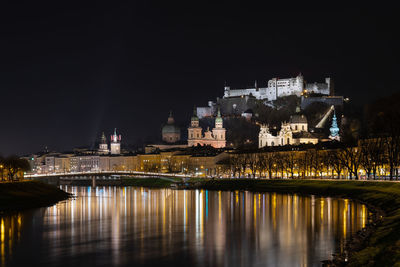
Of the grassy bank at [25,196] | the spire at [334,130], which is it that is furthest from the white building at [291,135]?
the grassy bank at [25,196]

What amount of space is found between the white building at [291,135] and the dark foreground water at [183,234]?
262ft

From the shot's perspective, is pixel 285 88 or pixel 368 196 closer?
pixel 368 196

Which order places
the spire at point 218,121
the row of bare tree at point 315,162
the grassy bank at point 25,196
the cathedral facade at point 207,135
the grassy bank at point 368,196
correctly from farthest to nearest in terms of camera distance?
1. the cathedral facade at point 207,135
2. the spire at point 218,121
3. the row of bare tree at point 315,162
4. the grassy bank at point 25,196
5. the grassy bank at point 368,196

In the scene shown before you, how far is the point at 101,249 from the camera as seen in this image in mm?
33594

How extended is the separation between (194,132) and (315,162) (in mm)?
99195

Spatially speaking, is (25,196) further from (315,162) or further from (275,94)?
(275,94)

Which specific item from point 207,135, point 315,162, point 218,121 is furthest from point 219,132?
point 315,162

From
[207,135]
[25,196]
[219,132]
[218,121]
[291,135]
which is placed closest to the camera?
[25,196]

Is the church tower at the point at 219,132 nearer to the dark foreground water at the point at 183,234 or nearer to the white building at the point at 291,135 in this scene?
the white building at the point at 291,135

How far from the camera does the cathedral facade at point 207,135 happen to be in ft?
591

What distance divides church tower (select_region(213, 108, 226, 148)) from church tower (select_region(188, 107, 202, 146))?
8002 millimetres

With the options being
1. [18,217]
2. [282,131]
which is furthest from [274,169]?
[18,217]

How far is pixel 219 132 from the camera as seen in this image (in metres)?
181

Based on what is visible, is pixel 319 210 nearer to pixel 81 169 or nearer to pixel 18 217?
pixel 18 217
